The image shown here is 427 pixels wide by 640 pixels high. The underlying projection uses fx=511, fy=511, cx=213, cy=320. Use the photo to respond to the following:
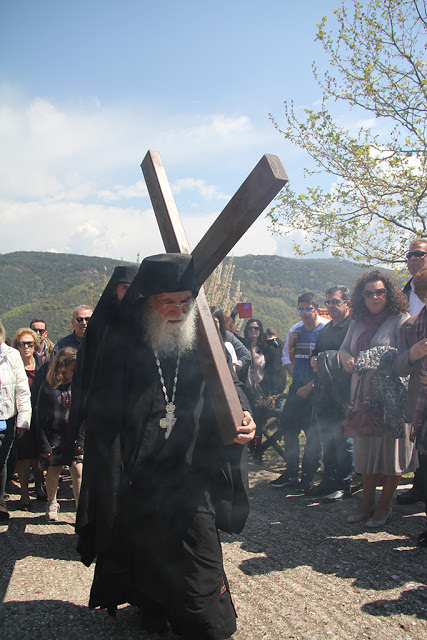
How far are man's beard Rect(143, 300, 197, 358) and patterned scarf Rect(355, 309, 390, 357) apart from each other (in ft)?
7.57

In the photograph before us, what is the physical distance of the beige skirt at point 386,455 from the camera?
4418mm

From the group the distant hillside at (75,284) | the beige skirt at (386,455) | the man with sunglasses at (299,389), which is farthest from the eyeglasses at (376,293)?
the distant hillside at (75,284)

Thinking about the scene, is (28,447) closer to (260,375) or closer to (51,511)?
(51,511)

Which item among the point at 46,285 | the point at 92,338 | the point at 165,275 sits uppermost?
the point at 46,285

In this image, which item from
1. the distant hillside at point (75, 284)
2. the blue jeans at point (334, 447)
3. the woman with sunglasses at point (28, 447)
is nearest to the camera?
the blue jeans at point (334, 447)

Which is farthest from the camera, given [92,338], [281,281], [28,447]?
[281,281]

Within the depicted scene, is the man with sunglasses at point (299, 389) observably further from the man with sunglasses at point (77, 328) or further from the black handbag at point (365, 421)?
the man with sunglasses at point (77, 328)

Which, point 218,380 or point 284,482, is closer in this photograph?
point 218,380

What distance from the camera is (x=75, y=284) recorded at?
4631 centimetres

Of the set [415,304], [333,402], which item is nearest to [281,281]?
[415,304]

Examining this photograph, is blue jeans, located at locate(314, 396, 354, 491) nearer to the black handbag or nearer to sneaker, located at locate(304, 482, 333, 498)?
sneaker, located at locate(304, 482, 333, 498)

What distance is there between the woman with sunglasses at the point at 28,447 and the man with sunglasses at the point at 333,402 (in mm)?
3152

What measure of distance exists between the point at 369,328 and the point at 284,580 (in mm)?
2306

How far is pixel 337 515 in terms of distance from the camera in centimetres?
489
